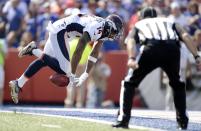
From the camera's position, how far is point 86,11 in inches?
660

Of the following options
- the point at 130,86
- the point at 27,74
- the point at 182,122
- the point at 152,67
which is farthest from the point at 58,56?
the point at 182,122

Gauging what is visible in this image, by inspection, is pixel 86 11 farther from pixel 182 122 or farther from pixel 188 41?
pixel 188 41

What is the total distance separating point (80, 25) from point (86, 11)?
5.64m

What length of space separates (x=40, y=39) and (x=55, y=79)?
656cm

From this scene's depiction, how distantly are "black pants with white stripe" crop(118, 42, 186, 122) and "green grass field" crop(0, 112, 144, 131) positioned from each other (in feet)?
1.32

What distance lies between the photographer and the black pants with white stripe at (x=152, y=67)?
9.58 meters

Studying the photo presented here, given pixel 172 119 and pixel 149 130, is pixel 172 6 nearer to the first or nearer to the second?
pixel 172 119

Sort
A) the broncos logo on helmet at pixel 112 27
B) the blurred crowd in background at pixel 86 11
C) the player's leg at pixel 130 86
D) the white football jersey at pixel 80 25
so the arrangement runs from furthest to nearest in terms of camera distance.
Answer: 1. the blurred crowd in background at pixel 86 11
2. the broncos logo on helmet at pixel 112 27
3. the white football jersey at pixel 80 25
4. the player's leg at pixel 130 86

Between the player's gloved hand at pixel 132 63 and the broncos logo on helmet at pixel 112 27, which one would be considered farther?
the broncos logo on helmet at pixel 112 27

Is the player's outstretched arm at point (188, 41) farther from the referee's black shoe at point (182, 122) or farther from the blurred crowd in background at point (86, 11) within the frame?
the blurred crowd in background at point (86, 11)

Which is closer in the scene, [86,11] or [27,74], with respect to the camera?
[27,74]

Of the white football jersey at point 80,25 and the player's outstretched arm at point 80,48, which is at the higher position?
the white football jersey at point 80,25

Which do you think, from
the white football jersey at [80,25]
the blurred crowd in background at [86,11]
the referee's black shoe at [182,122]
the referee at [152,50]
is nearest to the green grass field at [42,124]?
the referee at [152,50]

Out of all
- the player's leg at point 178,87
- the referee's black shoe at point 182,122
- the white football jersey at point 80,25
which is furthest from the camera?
the white football jersey at point 80,25
